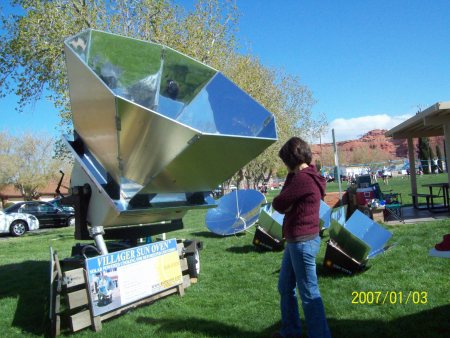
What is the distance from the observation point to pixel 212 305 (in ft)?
17.6

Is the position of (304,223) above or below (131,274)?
above

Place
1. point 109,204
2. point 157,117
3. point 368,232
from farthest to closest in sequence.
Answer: point 368,232 < point 109,204 < point 157,117

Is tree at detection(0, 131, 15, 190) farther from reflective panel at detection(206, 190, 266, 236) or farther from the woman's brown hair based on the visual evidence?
the woman's brown hair

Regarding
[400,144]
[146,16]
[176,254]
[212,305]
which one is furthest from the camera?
[400,144]

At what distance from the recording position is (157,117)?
4074 millimetres

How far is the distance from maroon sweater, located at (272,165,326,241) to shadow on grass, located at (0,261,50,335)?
3.03 meters

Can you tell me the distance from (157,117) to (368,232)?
4088mm

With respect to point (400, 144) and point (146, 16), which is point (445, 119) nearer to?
point (146, 16)

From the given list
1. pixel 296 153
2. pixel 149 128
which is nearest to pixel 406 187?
pixel 296 153

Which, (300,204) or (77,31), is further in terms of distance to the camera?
(77,31)

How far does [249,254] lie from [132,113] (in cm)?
503

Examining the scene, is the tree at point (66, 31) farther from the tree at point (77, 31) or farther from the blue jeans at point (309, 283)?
the blue jeans at point (309, 283)

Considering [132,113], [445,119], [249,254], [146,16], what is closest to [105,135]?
[132,113]
